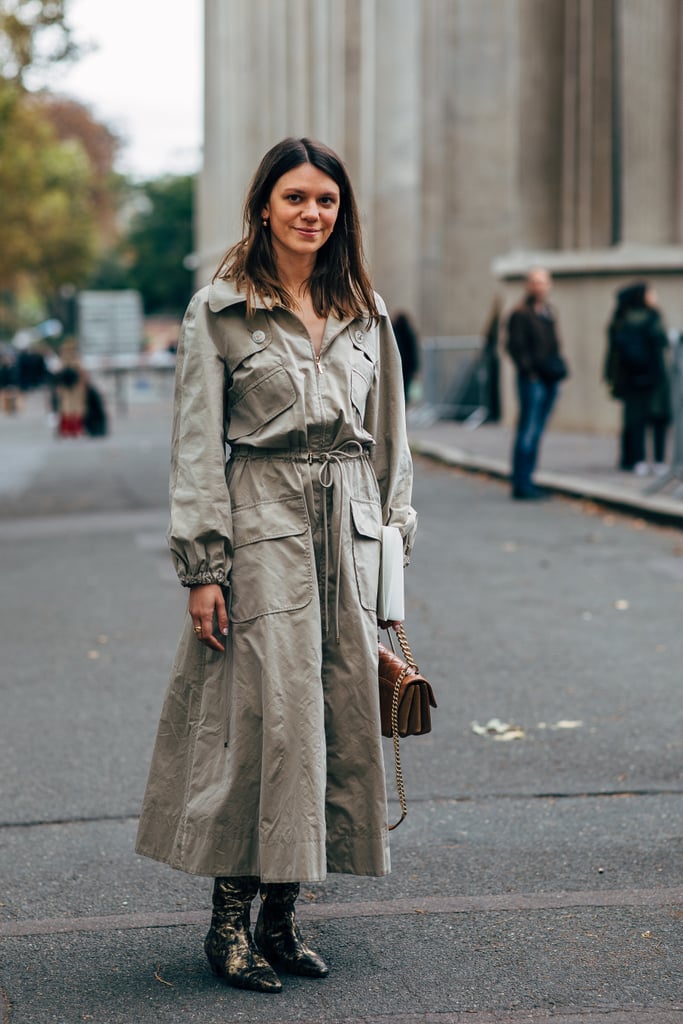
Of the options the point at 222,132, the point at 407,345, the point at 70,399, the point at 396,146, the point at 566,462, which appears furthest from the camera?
the point at 222,132

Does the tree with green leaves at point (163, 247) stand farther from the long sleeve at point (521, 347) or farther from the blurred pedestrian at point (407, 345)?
the long sleeve at point (521, 347)

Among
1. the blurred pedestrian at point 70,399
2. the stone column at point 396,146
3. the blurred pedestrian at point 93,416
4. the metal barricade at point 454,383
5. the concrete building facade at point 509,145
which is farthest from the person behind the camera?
the stone column at point 396,146

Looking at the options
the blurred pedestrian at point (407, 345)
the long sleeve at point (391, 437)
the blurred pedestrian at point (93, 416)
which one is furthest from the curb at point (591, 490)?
the blurred pedestrian at point (93, 416)

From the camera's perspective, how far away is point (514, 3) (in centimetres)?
2503

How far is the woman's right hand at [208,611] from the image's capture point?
12.0 feet

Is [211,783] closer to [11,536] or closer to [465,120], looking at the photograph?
[11,536]

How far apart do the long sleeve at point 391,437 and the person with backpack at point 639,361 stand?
11.9 m

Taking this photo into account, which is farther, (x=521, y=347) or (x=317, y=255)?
(x=521, y=347)

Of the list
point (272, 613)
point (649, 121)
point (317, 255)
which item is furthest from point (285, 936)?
point (649, 121)

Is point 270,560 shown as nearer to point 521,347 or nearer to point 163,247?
point 521,347

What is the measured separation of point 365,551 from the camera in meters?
3.78

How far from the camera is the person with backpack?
51.0 ft

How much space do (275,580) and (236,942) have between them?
863 mm

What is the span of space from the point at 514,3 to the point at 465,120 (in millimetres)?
6679
